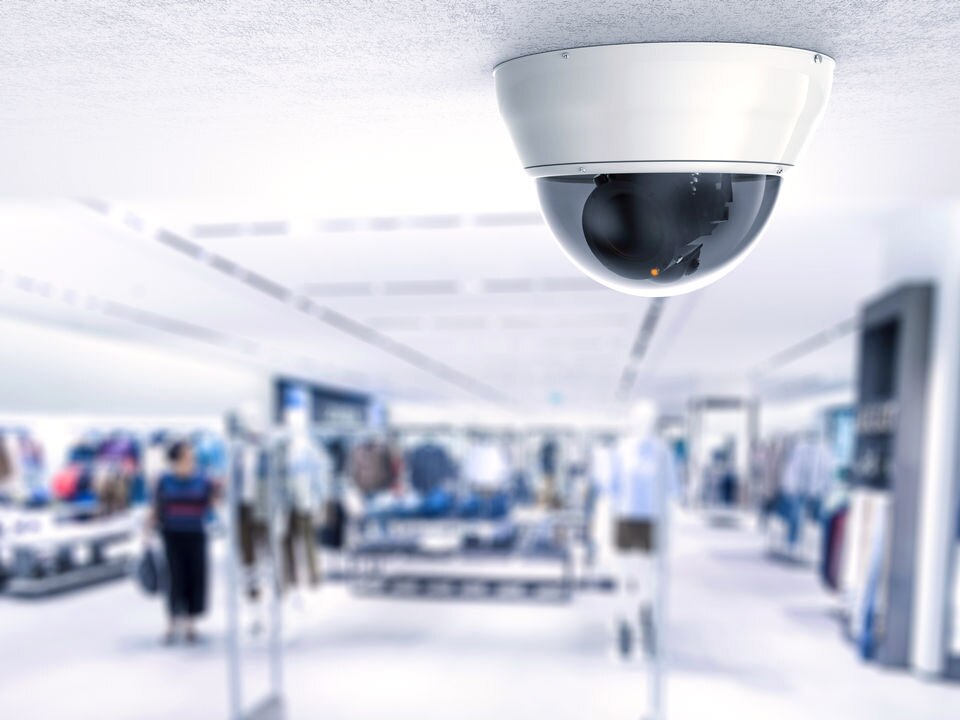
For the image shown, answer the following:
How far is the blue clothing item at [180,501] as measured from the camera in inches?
251

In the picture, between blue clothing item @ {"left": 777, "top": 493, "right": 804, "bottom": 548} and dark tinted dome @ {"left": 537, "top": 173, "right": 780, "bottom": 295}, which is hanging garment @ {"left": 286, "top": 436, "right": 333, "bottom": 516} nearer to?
dark tinted dome @ {"left": 537, "top": 173, "right": 780, "bottom": 295}

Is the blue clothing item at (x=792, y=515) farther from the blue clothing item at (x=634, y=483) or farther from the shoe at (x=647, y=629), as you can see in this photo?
the blue clothing item at (x=634, y=483)

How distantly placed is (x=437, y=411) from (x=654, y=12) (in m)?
28.1

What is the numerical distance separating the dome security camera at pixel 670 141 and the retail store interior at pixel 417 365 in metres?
0.06

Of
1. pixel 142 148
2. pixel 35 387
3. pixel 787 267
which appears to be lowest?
pixel 35 387

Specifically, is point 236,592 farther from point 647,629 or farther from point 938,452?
point 938,452

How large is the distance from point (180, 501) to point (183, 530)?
27 centimetres

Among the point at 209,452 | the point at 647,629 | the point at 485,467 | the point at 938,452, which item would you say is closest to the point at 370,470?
the point at 485,467

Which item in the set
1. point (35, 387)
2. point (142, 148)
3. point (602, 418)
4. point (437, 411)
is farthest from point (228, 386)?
point (602, 418)

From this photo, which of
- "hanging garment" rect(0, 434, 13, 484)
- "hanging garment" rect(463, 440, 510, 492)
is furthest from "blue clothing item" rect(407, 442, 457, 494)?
"hanging garment" rect(0, 434, 13, 484)

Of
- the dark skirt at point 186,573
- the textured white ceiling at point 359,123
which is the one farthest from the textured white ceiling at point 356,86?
the dark skirt at point 186,573

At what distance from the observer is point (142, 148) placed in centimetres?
236

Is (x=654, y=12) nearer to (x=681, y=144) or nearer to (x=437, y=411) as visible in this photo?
(x=681, y=144)

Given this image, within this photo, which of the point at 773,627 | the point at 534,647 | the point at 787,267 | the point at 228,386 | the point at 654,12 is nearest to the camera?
the point at 654,12
